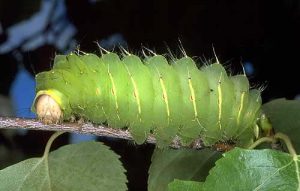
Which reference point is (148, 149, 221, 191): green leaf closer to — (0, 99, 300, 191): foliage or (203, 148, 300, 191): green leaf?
(0, 99, 300, 191): foliage

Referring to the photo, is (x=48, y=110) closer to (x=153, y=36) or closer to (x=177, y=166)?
(x=177, y=166)

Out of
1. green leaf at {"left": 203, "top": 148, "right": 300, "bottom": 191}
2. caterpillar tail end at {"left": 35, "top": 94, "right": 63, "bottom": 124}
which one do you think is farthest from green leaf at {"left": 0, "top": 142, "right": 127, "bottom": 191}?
green leaf at {"left": 203, "top": 148, "right": 300, "bottom": 191}

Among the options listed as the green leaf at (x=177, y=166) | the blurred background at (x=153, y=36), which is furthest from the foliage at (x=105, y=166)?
the blurred background at (x=153, y=36)

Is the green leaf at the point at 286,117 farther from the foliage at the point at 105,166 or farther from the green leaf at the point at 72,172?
the green leaf at the point at 72,172

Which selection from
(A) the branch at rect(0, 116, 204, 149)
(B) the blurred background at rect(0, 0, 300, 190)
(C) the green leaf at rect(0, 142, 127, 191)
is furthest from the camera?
(B) the blurred background at rect(0, 0, 300, 190)

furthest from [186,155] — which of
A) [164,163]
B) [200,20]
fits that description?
[200,20]

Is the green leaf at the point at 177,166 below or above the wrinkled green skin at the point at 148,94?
below

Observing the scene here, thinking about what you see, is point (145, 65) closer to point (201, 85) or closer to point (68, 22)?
point (201, 85)
